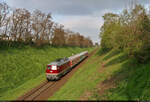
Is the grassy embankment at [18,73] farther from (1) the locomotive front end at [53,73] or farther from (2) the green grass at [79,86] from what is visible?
(2) the green grass at [79,86]

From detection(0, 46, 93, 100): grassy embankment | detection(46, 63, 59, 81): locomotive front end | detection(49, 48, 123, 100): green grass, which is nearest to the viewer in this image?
detection(49, 48, 123, 100): green grass

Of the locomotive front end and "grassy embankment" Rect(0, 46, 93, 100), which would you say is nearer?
the locomotive front end

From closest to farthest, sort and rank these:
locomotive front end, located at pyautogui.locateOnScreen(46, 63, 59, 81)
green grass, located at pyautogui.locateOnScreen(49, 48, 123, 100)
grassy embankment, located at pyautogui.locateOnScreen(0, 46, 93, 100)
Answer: green grass, located at pyautogui.locateOnScreen(49, 48, 123, 100) < locomotive front end, located at pyautogui.locateOnScreen(46, 63, 59, 81) < grassy embankment, located at pyautogui.locateOnScreen(0, 46, 93, 100)

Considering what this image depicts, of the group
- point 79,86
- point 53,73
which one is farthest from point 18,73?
point 79,86

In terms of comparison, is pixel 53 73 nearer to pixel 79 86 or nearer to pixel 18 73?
pixel 79 86

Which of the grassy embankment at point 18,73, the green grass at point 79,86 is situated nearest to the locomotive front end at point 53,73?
the grassy embankment at point 18,73

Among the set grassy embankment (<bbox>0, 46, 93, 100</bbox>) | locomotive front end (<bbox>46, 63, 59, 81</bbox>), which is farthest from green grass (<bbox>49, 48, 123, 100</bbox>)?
grassy embankment (<bbox>0, 46, 93, 100</bbox>)

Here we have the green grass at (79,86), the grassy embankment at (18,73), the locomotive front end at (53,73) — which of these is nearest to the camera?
the green grass at (79,86)

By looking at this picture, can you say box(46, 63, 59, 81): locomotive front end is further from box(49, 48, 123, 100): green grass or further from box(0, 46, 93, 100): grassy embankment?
box(49, 48, 123, 100): green grass

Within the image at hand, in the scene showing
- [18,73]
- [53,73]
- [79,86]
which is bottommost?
[18,73]

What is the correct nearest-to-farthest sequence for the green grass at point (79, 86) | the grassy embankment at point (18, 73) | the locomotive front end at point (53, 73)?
1. the green grass at point (79, 86)
2. the locomotive front end at point (53, 73)
3. the grassy embankment at point (18, 73)

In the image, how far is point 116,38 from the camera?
60.4 ft

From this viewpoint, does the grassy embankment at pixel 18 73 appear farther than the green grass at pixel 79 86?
Yes

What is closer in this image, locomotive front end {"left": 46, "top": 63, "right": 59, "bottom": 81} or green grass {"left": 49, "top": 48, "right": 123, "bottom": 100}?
green grass {"left": 49, "top": 48, "right": 123, "bottom": 100}
